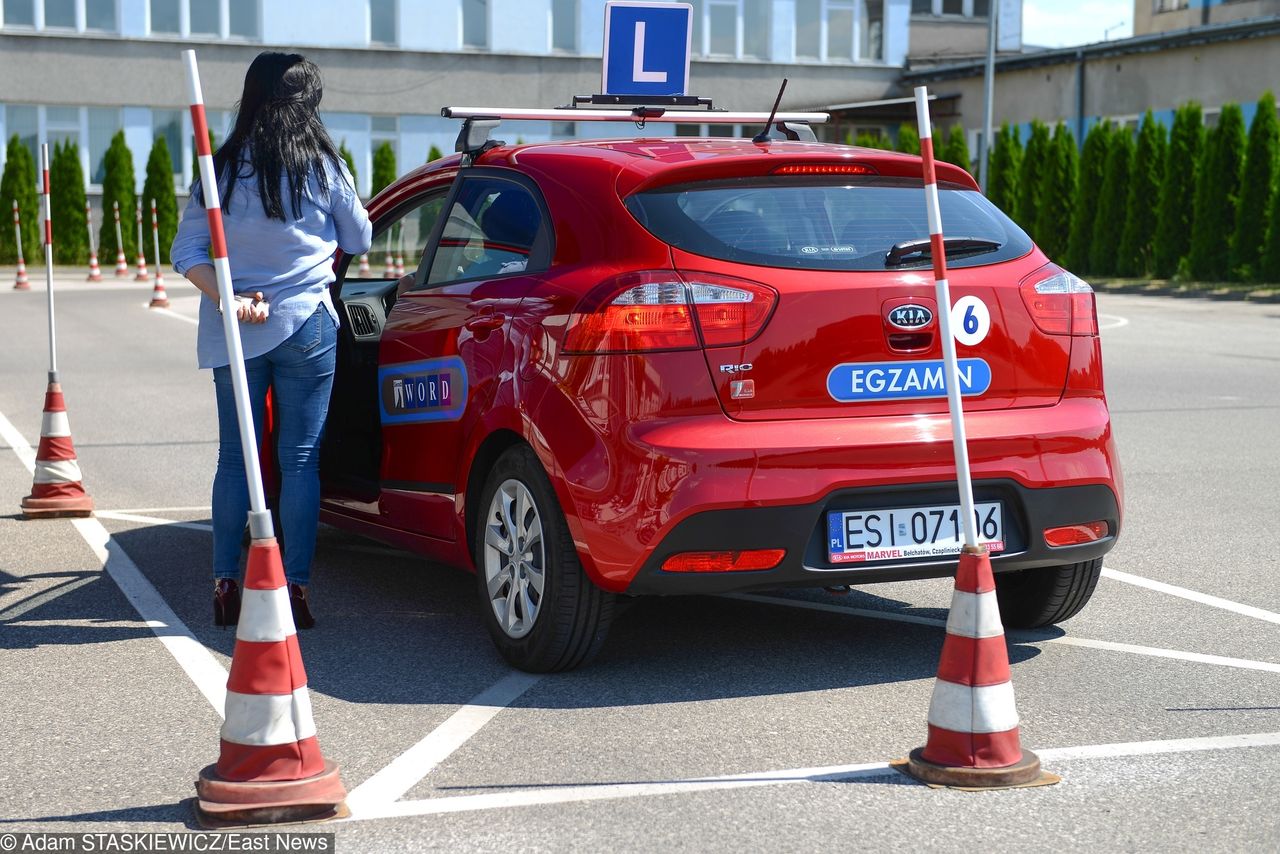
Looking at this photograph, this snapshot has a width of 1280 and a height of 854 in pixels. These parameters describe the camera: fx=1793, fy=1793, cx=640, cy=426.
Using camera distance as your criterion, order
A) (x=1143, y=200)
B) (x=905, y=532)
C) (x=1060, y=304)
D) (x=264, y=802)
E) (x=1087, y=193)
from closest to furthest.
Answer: (x=264, y=802)
(x=905, y=532)
(x=1060, y=304)
(x=1143, y=200)
(x=1087, y=193)

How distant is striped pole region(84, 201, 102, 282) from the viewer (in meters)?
A: 35.2

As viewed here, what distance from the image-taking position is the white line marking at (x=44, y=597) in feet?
21.0

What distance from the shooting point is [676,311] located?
5141 mm

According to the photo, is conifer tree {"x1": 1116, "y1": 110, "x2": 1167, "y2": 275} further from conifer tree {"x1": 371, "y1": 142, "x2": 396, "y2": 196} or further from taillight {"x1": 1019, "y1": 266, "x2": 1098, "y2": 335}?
taillight {"x1": 1019, "y1": 266, "x2": 1098, "y2": 335}

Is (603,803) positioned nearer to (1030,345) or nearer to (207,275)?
(1030,345)

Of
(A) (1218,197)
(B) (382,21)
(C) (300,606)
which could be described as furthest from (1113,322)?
(B) (382,21)

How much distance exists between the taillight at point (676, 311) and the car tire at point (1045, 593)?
4.81 ft

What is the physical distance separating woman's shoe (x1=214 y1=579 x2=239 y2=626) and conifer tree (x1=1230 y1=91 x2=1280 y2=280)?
2608cm

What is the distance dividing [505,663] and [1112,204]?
2939 centimetres

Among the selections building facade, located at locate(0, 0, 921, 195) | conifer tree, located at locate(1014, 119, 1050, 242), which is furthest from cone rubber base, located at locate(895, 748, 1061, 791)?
building facade, located at locate(0, 0, 921, 195)

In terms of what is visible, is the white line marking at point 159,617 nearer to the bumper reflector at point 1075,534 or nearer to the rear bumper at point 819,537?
the rear bumper at point 819,537

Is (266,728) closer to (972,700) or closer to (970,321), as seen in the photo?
(972,700)

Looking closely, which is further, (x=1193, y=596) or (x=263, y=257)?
(x=1193, y=596)

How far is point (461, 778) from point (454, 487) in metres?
1.68
